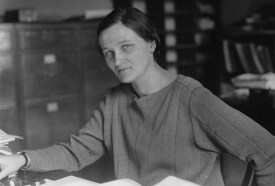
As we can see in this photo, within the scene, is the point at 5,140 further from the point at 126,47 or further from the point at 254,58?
the point at 254,58

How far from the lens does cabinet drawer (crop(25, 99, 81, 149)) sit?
3.96 meters

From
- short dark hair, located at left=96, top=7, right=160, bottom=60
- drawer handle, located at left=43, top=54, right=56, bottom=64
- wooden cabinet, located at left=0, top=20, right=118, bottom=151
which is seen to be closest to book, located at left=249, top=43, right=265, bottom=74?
wooden cabinet, located at left=0, top=20, right=118, bottom=151

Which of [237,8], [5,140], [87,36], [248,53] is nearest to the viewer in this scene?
[5,140]

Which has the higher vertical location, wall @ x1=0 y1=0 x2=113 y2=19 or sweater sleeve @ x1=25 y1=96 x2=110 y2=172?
wall @ x1=0 y1=0 x2=113 y2=19

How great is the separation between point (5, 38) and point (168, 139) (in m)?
2.67

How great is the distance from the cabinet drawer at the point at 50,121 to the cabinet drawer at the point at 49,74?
0.39 feet

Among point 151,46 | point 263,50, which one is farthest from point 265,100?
point 263,50

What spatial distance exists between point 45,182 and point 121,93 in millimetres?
480

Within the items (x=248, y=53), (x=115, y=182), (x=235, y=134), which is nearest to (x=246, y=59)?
(x=248, y=53)

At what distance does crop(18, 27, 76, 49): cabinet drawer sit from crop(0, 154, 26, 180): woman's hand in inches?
104

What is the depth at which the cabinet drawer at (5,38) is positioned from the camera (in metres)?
3.70

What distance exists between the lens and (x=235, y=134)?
1.24 m

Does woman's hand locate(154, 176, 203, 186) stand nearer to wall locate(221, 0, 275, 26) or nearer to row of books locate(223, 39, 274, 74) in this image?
row of books locate(223, 39, 274, 74)

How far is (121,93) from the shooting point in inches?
64.2
